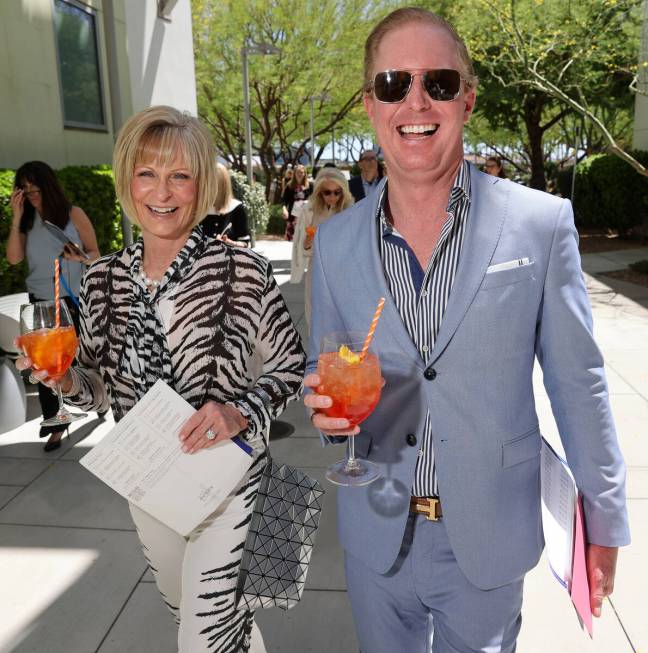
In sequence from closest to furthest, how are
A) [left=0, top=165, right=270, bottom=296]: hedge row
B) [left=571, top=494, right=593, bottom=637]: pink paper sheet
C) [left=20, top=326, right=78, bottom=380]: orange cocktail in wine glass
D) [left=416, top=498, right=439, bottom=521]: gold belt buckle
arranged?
[left=571, top=494, right=593, bottom=637]: pink paper sheet < [left=416, top=498, right=439, bottom=521]: gold belt buckle < [left=20, top=326, right=78, bottom=380]: orange cocktail in wine glass < [left=0, top=165, right=270, bottom=296]: hedge row

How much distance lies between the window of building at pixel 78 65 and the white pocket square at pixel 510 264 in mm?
9294

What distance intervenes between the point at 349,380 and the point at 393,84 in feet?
2.55

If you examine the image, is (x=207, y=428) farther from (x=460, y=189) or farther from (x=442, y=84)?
(x=442, y=84)

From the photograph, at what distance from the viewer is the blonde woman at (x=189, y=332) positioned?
2.23 meters

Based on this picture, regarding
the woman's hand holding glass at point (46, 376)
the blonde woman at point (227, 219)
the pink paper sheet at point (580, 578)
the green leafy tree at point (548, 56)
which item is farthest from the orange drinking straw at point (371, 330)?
the green leafy tree at point (548, 56)

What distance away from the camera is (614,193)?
16.3m

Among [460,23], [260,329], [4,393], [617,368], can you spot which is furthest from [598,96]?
[260,329]

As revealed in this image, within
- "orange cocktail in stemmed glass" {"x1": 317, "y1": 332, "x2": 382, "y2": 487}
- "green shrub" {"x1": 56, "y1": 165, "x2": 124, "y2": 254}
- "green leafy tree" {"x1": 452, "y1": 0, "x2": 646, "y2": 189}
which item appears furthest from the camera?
"green leafy tree" {"x1": 452, "y1": 0, "x2": 646, "y2": 189}

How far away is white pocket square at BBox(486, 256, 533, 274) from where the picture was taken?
5.47 ft

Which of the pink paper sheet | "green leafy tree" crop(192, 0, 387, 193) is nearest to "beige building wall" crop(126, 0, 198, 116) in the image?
"green leafy tree" crop(192, 0, 387, 193)

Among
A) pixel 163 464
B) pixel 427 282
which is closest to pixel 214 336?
pixel 163 464

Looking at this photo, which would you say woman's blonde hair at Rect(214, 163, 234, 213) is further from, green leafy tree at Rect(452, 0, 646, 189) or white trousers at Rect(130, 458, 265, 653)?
green leafy tree at Rect(452, 0, 646, 189)

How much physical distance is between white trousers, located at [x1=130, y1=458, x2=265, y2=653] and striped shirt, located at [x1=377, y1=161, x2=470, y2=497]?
2.43 feet

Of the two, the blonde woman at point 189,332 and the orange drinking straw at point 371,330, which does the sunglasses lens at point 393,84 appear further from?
the blonde woman at point 189,332
